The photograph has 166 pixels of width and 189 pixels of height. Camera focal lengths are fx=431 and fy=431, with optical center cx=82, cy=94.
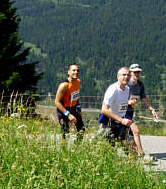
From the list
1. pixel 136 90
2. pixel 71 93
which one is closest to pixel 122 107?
pixel 71 93

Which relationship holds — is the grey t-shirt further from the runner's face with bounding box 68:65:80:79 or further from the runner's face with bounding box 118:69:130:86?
the runner's face with bounding box 118:69:130:86

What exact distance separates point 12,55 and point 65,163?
69.2ft

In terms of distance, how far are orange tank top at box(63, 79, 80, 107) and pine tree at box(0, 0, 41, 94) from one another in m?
16.0

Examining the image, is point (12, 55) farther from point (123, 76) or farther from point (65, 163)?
point (65, 163)

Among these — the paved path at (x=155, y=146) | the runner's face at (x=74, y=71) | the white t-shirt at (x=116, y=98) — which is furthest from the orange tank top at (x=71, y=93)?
the paved path at (x=155, y=146)

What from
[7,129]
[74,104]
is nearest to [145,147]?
[74,104]

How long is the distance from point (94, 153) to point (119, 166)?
0.99 feet

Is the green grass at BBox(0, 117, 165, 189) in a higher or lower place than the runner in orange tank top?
lower

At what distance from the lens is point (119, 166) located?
464 cm

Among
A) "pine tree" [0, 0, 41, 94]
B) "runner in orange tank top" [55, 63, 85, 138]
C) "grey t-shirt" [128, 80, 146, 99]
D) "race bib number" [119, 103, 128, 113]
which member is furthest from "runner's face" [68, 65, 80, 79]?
"pine tree" [0, 0, 41, 94]

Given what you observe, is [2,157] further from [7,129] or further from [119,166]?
[119,166]

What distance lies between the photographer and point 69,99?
692 centimetres

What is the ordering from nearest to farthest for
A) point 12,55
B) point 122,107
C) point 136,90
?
point 122,107, point 136,90, point 12,55

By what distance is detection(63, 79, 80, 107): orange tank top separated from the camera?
6855 millimetres
